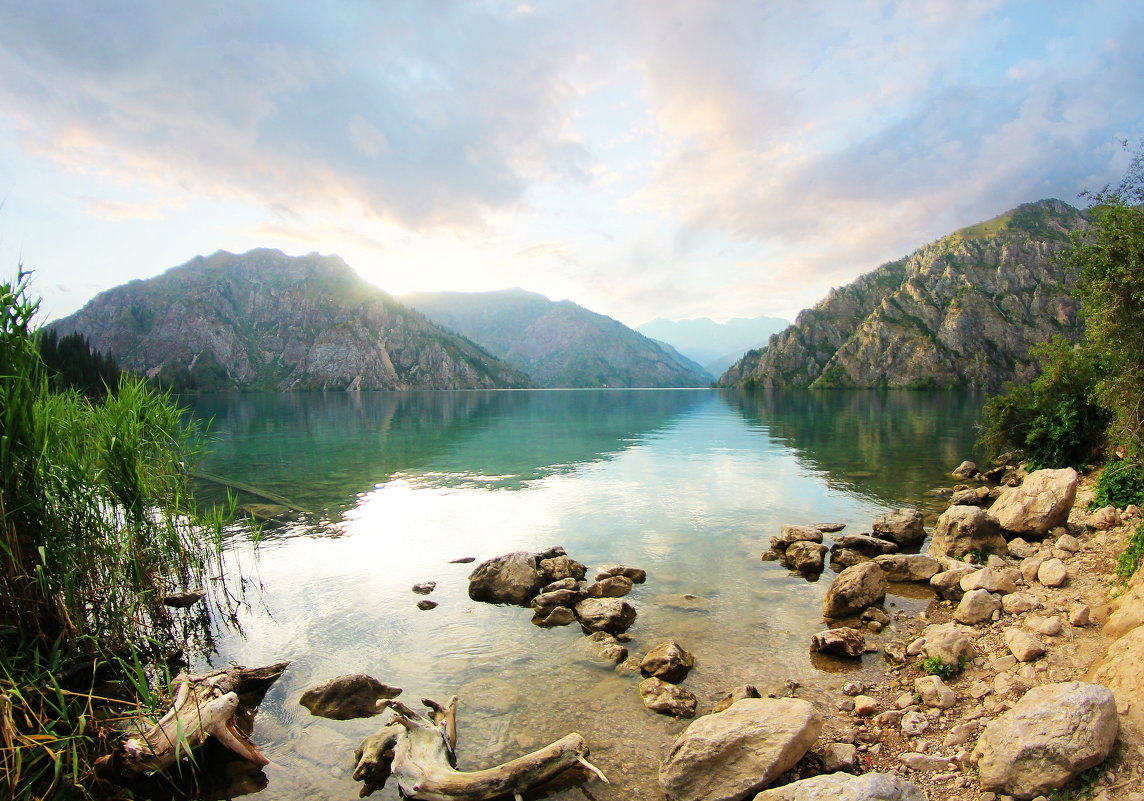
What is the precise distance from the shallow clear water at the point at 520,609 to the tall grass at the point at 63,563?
3.15 meters

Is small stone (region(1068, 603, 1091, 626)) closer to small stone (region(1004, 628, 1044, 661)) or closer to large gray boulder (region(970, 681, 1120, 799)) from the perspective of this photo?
small stone (region(1004, 628, 1044, 661))

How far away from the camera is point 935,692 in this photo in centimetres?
1111

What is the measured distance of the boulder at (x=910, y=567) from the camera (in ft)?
65.2

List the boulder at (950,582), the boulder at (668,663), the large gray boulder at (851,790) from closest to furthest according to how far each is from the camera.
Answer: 1. the large gray boulder at (851,790)
2. the boulder at (668,663)
3. the boulder at (950,582)

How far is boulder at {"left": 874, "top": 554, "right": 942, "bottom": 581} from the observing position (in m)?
19.9

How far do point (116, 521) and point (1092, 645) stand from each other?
22.6 meters

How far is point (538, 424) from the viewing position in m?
96.6

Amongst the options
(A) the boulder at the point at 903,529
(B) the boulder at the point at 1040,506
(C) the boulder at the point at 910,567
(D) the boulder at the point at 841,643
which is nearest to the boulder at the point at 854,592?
(C) the boulder at the point at 910,567

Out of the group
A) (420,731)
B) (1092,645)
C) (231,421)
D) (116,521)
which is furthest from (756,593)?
(231,421)

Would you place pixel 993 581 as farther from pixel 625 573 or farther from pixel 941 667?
pixel 625 573

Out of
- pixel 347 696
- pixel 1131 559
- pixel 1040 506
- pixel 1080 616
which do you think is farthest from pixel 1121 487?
pixel 347 696

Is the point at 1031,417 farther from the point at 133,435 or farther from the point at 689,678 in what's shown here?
the point at 133,435

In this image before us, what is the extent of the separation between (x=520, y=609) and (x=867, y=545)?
15.9 meters

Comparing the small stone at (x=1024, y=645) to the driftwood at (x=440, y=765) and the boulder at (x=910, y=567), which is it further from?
the driftwood at (x=440, y=765)
